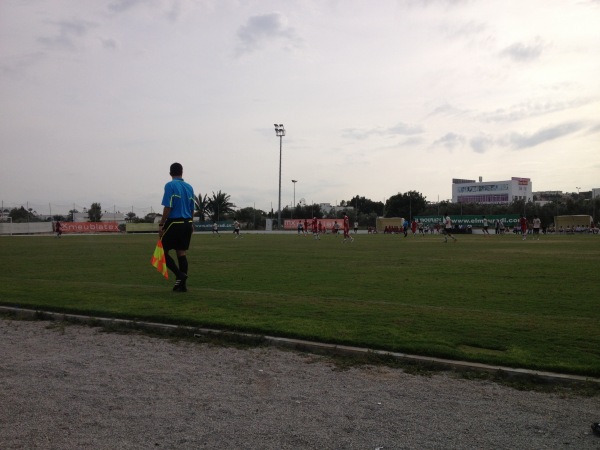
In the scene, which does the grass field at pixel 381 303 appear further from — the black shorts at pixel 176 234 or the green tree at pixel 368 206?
the green tree at pixel 368 206

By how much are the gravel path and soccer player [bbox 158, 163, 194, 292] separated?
4068 mm

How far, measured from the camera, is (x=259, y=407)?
4.05m

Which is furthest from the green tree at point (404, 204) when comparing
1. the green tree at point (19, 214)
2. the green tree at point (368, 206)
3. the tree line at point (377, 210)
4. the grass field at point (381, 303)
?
the grass field at point (381, 303)

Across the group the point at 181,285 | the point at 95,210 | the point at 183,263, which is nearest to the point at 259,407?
the point at 181,285

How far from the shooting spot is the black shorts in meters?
9.52

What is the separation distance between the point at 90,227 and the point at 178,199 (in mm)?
70169

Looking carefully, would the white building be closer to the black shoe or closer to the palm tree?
the palm tree

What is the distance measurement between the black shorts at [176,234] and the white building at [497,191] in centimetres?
14601

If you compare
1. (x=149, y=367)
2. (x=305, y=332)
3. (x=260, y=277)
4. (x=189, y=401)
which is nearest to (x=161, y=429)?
(x=189, y=401)

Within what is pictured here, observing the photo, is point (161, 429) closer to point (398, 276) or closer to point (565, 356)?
point (565, 356)

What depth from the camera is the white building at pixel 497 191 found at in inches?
5812

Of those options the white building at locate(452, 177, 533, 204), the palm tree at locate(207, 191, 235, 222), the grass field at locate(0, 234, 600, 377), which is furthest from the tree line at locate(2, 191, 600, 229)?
the grass field at locate(0, 234, 600, 377)

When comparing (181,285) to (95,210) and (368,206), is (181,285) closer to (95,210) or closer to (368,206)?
(95,210)

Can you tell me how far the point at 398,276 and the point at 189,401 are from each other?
8.80 metres
